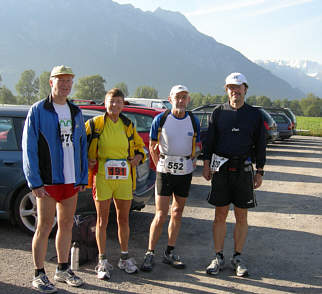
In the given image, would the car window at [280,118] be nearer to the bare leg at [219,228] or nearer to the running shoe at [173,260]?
the bare leg at [219,228]

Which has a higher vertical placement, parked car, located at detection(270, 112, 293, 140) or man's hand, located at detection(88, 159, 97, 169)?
parked car, located at detection(270, 112, 293, 140)

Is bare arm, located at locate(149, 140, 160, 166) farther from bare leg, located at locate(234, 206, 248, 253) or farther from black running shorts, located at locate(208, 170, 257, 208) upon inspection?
bare leg, located at locate(234, 206, 248, 253)

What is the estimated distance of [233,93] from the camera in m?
3.79

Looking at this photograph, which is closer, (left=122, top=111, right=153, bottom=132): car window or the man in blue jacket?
the man in blue jacket

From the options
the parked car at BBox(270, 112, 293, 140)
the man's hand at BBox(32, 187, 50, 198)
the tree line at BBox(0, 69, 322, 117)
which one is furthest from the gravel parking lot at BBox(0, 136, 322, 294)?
the tree line at BBox(0, 69, 322, 117)

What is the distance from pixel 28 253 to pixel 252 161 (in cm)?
269

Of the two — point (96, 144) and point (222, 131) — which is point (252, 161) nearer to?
point (222, 131)

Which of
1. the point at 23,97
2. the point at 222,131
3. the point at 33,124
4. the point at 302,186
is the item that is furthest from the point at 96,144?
the point at 23,97

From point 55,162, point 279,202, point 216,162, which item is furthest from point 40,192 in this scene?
point 279,202

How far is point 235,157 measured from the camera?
3.84 m

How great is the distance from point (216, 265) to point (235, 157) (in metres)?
1.14

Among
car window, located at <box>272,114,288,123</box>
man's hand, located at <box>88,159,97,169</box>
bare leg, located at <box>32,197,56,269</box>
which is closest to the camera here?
bare leg, located at <box>32,197,56,269</box>

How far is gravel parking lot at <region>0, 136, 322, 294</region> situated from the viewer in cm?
355

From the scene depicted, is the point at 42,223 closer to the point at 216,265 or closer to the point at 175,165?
the point at 175,165
